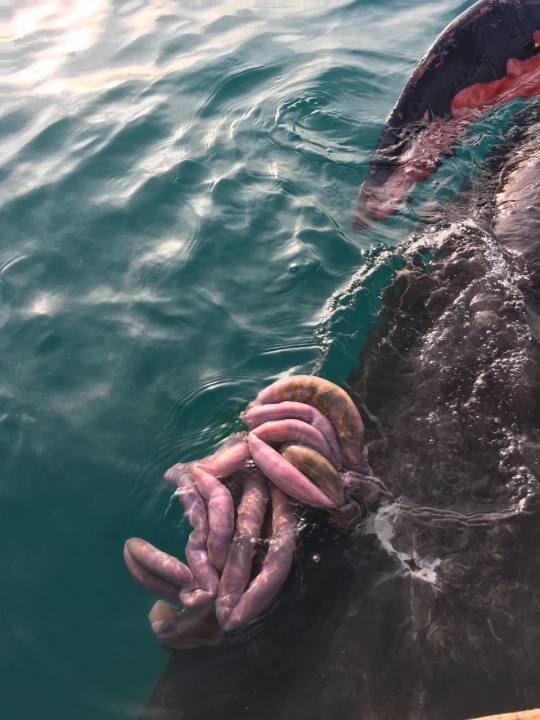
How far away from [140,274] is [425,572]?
12.5 ft

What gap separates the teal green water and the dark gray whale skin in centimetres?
74

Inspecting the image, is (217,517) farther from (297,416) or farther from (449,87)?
(449,87)

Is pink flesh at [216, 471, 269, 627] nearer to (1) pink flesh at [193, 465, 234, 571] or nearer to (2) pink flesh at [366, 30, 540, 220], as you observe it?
(1) pink flesh at [193, 465, 234, 571]

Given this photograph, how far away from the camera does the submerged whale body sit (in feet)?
8.80

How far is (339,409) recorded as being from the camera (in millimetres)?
3223

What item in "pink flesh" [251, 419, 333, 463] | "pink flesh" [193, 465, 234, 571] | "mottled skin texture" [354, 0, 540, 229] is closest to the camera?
"pink flesh" [193, 465, 234, 571]

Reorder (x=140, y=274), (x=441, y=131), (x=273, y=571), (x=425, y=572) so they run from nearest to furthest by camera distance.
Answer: (x=273, y=571) → (x=425, y=572) → (x=140, y=274) → (x=441, y=131)

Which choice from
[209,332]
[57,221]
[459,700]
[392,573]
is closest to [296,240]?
[209,332]

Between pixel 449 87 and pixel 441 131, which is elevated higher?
pixel 449 87

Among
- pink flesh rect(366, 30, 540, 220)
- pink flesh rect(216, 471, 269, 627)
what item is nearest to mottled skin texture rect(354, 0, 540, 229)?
pink flesh rect(366, 30, 540, 220)

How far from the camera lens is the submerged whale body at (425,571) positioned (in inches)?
106

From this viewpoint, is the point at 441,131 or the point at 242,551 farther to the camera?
the point at 441,131

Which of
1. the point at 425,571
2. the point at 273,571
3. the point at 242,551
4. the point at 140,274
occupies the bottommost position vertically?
the point at 425,571

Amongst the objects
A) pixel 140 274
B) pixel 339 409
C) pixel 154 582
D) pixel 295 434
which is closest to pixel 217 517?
pixel 154 582
